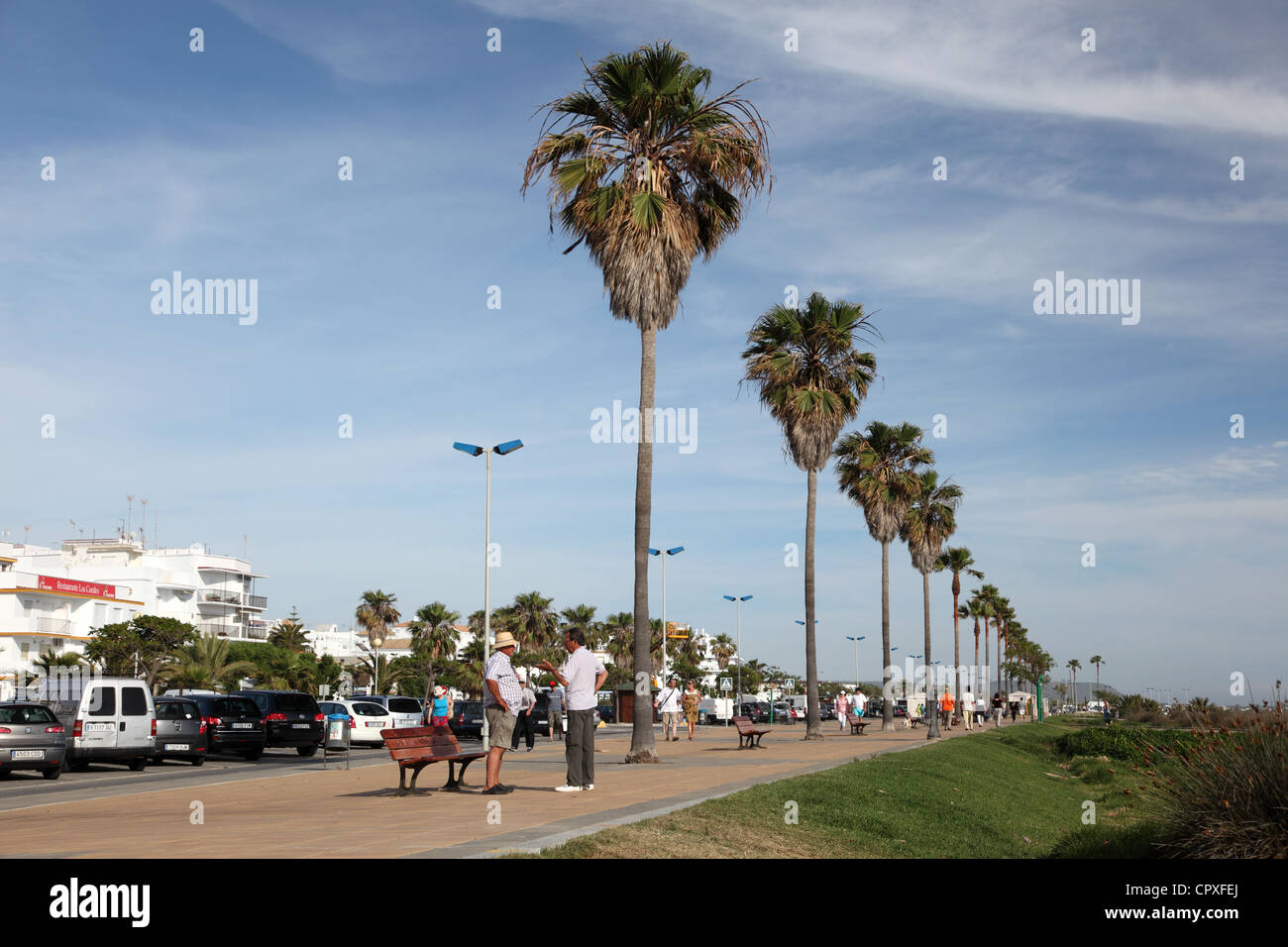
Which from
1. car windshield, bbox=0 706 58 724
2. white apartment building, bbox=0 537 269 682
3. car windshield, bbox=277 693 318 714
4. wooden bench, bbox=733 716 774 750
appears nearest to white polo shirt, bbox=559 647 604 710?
car windshield, bbox=0 706 58 724

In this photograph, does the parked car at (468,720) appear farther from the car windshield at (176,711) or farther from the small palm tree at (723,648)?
the small palm tree at (723,648)

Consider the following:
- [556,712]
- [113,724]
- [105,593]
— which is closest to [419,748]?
[113,724]

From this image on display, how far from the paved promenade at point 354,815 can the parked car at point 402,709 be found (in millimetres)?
14549

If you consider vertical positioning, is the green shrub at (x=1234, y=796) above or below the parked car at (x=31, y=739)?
above

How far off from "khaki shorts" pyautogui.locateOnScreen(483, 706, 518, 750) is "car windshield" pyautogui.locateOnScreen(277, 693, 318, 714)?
17.9 m

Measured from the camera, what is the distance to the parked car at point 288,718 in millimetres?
29406

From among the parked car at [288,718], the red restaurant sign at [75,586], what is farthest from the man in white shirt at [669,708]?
the red restaurant sign at [75,586]

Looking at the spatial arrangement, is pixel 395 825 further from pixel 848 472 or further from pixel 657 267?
pixel 848 472

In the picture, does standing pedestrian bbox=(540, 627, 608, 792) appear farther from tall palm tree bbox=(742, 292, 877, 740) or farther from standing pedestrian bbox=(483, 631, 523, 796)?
tall palm tree bbox=(742, 292, 877, 740)

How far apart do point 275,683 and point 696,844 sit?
228ft

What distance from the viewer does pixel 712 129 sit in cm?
2306

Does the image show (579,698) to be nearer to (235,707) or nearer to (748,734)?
(748,734)

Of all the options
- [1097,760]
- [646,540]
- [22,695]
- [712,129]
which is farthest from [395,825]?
[22,695]

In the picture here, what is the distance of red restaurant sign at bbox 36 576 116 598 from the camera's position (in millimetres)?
71812
